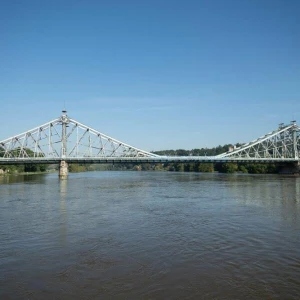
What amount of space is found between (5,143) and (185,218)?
65.5 metres

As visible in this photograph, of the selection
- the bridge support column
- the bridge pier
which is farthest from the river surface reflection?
the bridge pier

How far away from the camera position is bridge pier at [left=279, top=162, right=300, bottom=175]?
7450 cm

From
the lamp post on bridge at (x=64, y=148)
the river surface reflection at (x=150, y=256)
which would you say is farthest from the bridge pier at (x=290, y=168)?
the river surface reflection at (x=150, y=256)

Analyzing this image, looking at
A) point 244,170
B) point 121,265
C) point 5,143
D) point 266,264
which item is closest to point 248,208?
point 266,264

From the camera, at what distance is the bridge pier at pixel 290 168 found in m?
74.5

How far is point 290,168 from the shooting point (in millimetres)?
76938

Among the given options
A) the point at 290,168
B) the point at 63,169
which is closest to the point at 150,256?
the point at 63,169

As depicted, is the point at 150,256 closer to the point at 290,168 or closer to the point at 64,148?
the point at 64,148

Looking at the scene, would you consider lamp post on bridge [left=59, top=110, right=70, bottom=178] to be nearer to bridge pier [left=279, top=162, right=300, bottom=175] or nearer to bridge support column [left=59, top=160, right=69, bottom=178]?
bridge support column [left=59, top=160, right=69, bottom=178]

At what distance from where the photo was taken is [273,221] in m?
14.4

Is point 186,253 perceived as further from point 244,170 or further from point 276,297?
point 244,170

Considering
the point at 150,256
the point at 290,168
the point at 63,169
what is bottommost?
the point at 150,256

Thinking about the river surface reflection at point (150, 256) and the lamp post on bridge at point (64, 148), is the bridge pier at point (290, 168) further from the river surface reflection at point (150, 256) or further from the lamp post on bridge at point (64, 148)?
the river surface reflection at point (150, 256)

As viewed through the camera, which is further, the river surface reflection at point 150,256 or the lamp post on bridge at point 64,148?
the lamp post on bridge at point 64,148
